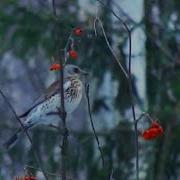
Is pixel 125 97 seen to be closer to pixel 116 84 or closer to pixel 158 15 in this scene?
pixel 116 84

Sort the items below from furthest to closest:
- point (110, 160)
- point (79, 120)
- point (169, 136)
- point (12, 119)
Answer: point (79, 120) → point (12, 119) → point (110, 160) → point (169, 136)

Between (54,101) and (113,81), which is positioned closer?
(54,101)

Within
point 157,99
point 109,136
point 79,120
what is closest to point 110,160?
point 109,136

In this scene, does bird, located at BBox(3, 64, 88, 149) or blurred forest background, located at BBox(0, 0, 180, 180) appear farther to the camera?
blurred forest background, located at BBox(0, 0, 180, 180)

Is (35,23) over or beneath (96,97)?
over

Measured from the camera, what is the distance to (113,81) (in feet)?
22.0

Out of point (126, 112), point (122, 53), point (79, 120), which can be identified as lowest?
point (79, 120)

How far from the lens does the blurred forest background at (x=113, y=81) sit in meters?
6.36

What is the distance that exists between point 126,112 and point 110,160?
1.49 ft

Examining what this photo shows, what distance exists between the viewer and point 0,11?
253 inches

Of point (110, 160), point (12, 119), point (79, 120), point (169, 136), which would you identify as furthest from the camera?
point (79, 120)

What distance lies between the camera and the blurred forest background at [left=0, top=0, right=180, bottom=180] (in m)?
6.36

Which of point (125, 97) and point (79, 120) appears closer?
point (125, 97)

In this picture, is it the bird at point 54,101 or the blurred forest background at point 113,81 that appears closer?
the bird at point 54,101
